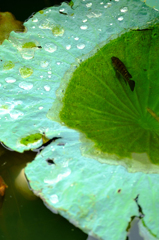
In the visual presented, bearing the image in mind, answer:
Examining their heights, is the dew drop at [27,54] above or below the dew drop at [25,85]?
above

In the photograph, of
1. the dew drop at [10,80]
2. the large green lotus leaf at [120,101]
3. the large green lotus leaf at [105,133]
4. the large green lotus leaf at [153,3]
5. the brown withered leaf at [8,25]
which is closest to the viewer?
the large green lotus leaf at [105,133]

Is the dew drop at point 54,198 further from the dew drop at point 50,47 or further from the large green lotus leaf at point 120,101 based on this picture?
the dew drop at point 50,47

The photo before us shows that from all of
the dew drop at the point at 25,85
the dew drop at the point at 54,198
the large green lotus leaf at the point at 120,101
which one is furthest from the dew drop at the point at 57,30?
the dew drop at the point at 54,198

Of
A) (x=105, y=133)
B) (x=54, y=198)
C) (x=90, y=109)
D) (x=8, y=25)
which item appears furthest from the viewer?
(x=8, y=25)

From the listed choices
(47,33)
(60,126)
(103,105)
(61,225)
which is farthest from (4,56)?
(61,225)

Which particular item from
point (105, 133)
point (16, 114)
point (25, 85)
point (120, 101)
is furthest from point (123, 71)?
point (16, 114)

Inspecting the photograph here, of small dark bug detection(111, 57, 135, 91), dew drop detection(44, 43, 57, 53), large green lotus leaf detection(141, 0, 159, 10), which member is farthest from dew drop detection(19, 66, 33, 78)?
large green lotus leaf detection(141, 0, 159, 10)

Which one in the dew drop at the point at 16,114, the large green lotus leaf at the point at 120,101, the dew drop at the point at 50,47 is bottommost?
the dew drop at the point at 16,114

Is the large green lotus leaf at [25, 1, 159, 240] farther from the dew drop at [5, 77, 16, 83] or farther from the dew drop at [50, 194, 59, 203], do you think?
the dew drop at [5, 77, 16, 83]

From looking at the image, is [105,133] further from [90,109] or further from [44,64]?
[44,64]
